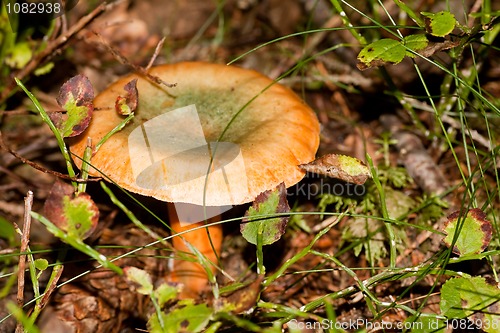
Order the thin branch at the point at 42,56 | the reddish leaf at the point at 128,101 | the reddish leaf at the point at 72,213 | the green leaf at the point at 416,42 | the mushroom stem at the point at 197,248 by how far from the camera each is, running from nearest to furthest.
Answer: the reddish leaf at the point at 72,213
the green leaf at the point at 416,42
the reddish leaf at the point at 128,101
the mushroom stem at the point at 197,248
the thin branch at the point at 42,56

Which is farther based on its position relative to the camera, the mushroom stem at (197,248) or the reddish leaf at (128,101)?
the mushroom stem at (197,248)

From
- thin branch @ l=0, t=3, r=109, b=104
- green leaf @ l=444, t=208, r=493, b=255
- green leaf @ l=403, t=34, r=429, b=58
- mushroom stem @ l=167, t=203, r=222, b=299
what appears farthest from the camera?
thin branch @ l=0, t=3, r=109, b=104

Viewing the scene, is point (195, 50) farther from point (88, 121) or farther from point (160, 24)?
point (88, 121)

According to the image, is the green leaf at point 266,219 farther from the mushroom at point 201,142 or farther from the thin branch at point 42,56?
the thin branch at point 42,56

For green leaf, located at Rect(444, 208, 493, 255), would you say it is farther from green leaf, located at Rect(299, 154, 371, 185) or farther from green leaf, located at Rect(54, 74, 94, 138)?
green leaf, located at Rect(54, 74, 94, 138)

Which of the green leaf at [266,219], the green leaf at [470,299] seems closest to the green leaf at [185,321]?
the green leaf at [266,219]

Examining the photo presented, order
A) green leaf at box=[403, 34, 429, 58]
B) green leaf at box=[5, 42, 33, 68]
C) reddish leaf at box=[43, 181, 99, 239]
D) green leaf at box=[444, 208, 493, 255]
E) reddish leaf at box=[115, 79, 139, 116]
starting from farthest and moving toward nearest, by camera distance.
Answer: green leaf at box=[5, 42, 33, 68]
reddish leaf at box=[115, 79, 139, 116]
green leaf at box=[403, 34, 429, 58]
green leaf at box=[444, 208, 493, 255]
reddish leaf at box=[43, 181, 99, 239]

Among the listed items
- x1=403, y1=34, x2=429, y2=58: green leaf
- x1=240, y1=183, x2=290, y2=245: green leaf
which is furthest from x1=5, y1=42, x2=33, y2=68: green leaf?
x1=403, y1=34, x2=429, y2=58: green leaf
